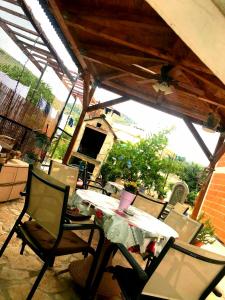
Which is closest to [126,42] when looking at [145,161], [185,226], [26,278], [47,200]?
[185,226]

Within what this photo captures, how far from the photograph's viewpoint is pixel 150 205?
4.39 m

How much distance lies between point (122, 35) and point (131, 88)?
2.85 meters

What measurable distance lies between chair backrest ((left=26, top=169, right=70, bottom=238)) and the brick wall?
8.61 metres

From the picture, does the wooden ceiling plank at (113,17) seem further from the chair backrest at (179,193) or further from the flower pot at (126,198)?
the chair backrest at (179,193)

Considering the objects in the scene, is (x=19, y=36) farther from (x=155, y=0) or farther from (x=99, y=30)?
(x=155, y=0)

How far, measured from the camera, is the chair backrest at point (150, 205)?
14.2 feet

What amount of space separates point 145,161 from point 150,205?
415cm

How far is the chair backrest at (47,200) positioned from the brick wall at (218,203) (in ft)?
28.2

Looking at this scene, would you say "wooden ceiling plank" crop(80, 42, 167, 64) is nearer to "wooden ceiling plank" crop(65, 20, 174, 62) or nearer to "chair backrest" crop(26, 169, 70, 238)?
"wooden ceiling plank" crop(65, 20, 174, 62)

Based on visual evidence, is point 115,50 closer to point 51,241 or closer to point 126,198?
point 126,198

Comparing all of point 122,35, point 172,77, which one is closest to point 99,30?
point 122,35

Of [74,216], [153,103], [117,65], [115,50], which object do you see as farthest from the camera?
[153,103]

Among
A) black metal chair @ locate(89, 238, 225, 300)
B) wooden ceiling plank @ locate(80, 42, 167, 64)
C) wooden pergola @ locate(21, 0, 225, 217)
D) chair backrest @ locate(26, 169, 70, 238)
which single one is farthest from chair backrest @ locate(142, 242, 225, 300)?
wooden ceiling plank @ locate(80, 42, 167, 64)

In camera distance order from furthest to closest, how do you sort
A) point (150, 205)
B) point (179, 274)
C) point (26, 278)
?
point (150, 205), point (26, 278), point (179, 274)
